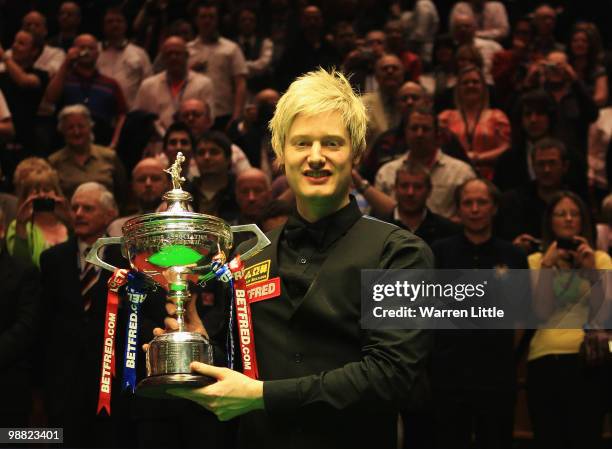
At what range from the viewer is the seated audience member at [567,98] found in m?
8.09

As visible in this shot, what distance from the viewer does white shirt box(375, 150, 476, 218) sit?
6.90 m

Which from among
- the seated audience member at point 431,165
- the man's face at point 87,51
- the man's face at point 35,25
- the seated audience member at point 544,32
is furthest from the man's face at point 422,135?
the man's face at point 35,25

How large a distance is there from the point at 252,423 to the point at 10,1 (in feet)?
28.2

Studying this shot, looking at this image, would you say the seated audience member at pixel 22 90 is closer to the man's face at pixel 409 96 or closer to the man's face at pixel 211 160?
the man's face at pixel 211 160

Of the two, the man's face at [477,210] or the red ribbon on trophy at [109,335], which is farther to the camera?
the man's face at [477,210]

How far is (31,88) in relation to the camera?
871 cm

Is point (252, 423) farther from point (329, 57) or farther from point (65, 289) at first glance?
point (329, 57)

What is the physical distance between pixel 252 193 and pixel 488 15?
16.5ft

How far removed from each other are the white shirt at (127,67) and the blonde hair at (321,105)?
6650 millimetres

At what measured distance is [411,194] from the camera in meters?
6.23

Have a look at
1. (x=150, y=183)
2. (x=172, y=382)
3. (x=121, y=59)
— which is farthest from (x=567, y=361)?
(x=121, y=59)

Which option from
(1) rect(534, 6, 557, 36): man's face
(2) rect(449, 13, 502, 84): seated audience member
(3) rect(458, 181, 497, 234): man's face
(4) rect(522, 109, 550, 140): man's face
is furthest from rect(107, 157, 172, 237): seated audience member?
(1) rect(534, 6, 557, 36): man's face

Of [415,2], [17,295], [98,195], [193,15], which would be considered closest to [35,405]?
[17,295]

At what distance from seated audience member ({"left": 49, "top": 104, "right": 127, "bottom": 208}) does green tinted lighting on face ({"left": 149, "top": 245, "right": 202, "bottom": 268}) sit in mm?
4571
